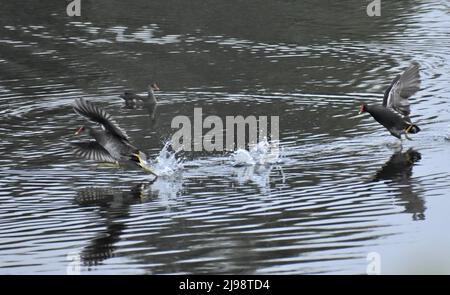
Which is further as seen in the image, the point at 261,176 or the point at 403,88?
the point at 403,88

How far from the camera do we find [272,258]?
12477 mm

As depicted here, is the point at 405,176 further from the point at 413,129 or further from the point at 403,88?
the point at 403,88

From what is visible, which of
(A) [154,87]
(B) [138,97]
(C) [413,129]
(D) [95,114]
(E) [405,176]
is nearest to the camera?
(D) [95,114]

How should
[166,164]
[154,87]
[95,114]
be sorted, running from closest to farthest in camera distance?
[95,114] < [166,164] < [154,87]

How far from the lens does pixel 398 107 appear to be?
19312mm

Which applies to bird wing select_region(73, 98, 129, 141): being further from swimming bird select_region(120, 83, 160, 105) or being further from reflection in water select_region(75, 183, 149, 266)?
swimming bird select_region(120, 83, 160, 105)

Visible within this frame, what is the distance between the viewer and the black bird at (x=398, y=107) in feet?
61.3

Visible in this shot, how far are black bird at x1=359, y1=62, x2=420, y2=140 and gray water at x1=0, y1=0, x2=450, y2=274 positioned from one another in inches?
14.1

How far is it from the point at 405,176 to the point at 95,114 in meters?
4.91

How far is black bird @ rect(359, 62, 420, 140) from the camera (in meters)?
18.7

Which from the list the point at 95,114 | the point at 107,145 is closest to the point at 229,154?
the point at 107,145

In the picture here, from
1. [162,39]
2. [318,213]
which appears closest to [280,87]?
[162,39]
